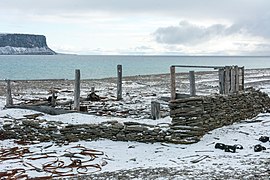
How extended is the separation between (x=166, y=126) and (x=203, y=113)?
114 cm

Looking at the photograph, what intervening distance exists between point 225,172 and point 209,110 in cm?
406

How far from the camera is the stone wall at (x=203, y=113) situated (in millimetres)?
11773

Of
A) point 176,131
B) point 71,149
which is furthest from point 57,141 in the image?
point 176,131

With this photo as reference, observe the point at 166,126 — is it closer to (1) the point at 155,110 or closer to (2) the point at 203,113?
(2) the point at 203,113

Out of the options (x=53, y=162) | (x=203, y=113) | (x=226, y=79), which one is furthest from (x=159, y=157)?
(x=226, y=79)

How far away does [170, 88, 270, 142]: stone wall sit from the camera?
11.8m

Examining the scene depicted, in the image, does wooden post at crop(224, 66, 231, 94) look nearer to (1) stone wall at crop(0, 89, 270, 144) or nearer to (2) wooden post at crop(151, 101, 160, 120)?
(1) stone wall at crop(0, 89, 270, 144)

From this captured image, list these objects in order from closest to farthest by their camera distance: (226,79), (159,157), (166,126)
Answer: (159,157) < (166,126) < (226,79)

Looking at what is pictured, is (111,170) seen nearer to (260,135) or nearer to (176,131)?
(176,131)

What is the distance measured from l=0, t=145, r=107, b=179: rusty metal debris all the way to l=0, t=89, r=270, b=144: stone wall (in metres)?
0.99

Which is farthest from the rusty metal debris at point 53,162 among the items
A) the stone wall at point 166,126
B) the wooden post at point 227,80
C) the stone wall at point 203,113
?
the wooden post at point 227,80

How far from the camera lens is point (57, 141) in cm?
1273

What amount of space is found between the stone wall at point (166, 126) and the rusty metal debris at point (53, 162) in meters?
0.99

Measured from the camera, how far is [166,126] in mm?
12102
